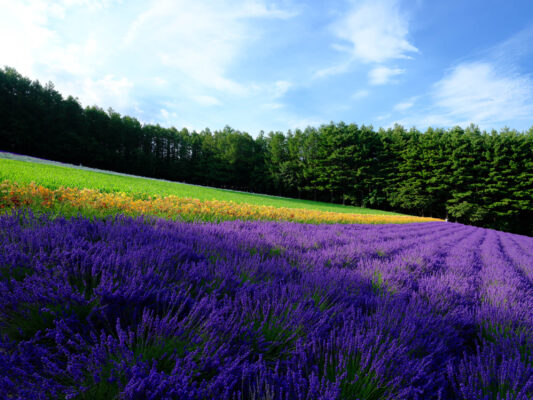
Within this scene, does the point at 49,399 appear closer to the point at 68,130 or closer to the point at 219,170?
the point at 68,130

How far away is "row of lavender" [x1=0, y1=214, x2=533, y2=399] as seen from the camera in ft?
2.68

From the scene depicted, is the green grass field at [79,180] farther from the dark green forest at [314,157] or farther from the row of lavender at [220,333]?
the dark green forest at [314,157]

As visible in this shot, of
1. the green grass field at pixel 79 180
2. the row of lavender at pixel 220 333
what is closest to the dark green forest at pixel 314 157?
the green grass field at pixel 79 180

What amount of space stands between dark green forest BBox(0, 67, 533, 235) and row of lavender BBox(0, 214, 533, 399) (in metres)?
44.1

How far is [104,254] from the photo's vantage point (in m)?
1.61

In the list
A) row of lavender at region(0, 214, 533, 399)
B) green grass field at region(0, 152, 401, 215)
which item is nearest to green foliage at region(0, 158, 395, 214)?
green grass field at region(0, 152, 401, 215)

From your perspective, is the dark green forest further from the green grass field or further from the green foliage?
the green foliage

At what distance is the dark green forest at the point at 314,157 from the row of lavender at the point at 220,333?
44.1 metres

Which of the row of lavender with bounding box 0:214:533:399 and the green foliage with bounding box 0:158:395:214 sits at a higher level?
the green foliage with bounding box 0:158:395:214

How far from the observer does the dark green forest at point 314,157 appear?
3481 cm

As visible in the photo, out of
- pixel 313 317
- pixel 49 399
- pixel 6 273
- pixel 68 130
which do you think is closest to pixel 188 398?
pixel 49 399

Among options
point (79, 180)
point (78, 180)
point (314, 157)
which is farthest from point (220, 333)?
point (314, 157)

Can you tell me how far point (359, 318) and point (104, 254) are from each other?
175 centimetres

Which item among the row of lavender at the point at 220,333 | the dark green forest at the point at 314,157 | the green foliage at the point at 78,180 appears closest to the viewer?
the row of lavender at the point at 220,333
